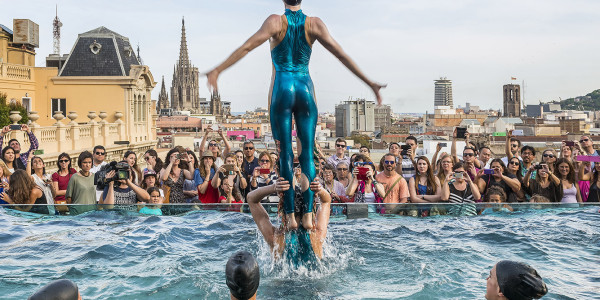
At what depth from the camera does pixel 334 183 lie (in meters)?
10.2

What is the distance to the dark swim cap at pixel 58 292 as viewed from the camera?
3.87 metres

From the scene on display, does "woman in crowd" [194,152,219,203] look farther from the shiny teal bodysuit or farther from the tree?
the tree

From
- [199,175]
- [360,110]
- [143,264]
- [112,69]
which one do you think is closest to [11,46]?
[112,69]

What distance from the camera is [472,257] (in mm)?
7332

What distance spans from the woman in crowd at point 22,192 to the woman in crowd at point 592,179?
793 centimetres

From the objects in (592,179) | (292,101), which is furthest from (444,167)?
(292,101)

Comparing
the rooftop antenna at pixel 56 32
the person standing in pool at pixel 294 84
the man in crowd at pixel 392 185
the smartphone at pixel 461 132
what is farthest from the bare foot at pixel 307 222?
the rooftop antenna at pixel 56 32

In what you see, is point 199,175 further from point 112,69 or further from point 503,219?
point 112,69

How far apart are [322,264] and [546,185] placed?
4.59 meters

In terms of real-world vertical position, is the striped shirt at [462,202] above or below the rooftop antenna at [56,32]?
below

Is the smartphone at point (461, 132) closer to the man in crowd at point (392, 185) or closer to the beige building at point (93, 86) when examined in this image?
the man in crowd at point (392, 185)

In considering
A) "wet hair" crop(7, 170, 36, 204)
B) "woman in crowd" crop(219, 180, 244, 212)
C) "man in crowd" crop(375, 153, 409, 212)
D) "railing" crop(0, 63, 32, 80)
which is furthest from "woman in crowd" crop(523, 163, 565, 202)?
"railing" crop(0, 63, 32, 80)

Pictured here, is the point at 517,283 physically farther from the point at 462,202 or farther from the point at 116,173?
the point at 116,173

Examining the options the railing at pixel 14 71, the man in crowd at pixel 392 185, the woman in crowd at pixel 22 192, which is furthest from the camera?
the railing at pixel 14 71
